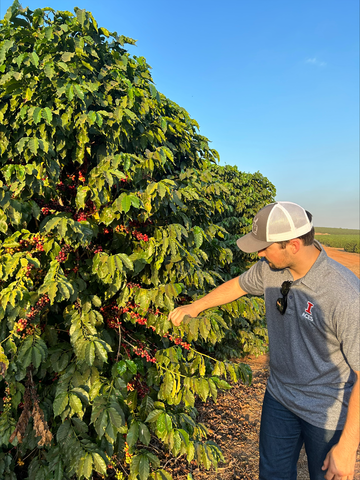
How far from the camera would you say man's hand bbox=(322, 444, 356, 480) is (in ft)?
4.62

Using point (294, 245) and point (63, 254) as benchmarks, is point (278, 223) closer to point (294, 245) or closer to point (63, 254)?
point (294, 245)

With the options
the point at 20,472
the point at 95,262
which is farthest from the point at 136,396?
the point at 20,472

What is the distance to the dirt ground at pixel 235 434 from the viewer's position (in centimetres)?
310

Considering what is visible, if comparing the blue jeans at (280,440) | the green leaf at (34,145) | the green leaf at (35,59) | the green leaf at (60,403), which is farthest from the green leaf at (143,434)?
the green leaf at (35,59)

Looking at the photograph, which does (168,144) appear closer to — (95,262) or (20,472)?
(95,262)

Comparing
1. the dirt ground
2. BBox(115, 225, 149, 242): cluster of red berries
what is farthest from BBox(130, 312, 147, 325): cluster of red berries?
the dirt ground

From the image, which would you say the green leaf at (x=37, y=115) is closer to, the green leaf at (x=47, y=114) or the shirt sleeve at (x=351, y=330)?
the green leaf at (x=47, y=114)

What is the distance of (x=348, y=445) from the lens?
139 centimetres

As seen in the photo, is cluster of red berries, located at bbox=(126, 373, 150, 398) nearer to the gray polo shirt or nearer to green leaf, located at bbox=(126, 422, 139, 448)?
green leaf, located at bbox=(126, 422, 139, 448)

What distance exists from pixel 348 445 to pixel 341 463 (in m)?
0.11

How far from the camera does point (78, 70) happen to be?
216 cm

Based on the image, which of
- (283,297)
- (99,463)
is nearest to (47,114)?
(283,297)


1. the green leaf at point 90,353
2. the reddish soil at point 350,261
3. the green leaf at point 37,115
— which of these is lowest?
the reddish soil at point 350,261

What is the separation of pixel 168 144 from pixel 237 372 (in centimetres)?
200
